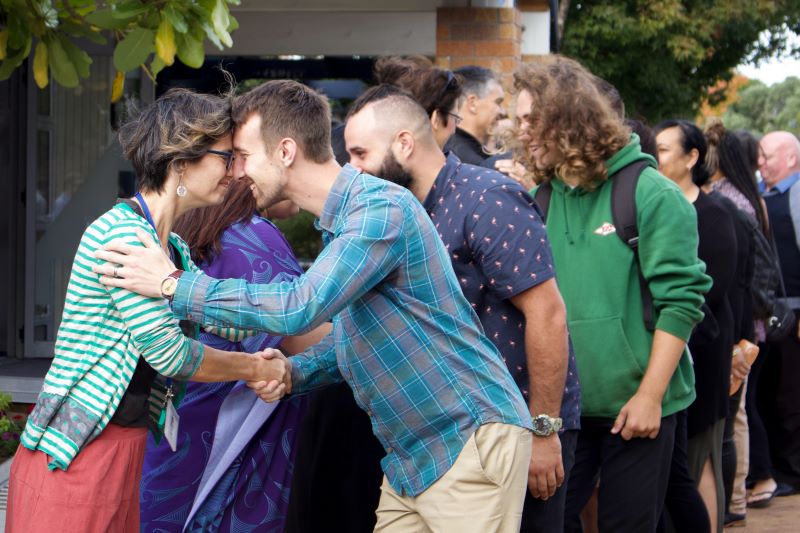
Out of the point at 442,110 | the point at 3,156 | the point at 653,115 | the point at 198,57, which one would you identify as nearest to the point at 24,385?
the point at 3,156

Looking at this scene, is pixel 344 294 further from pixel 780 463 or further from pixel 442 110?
pixel 780 463

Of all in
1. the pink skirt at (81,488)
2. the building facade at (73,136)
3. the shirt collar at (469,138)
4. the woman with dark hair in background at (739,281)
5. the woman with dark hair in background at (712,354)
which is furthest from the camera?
the building facade at (73,136)

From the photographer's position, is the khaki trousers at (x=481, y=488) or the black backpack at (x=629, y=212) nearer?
the khaki trousers at (x=481, y=488)

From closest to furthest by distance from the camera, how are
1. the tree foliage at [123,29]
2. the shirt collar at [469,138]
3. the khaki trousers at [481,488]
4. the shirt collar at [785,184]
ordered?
the khaki trousers at [481,488] → the tree foliage at [123,29] → the shirt collar at [469,138] → the shirt collar at [785,184]

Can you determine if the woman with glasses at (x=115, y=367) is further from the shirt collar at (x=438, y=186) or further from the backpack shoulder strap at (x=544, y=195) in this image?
the backpack shoulder strap at (x=544, y=195)

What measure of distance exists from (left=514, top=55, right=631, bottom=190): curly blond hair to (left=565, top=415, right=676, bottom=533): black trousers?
3.03ft

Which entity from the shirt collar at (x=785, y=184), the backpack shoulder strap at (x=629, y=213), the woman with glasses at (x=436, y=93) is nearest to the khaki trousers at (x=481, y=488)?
the backpack shoulder strap at (x=629, y=213)

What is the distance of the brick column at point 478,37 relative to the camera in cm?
812

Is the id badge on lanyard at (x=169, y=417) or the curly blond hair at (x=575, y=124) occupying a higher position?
the curly blond hair at (x=575, y=124)

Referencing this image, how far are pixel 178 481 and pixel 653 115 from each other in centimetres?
1872

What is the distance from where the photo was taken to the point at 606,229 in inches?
157

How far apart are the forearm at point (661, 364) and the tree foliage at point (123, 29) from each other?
182cm

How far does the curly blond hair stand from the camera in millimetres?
3977

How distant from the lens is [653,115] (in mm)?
21062
